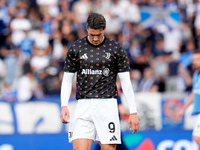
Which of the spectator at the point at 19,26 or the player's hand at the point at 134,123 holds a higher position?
→ the spectator at the point at 19,26

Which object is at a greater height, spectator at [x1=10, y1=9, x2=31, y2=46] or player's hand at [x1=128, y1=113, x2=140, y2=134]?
spectator at [x1=10, y1=9, x2=31, y2=46]

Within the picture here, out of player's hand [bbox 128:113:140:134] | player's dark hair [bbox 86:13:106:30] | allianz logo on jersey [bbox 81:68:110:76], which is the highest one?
player's dark hair [bbox 86:13:106:30]

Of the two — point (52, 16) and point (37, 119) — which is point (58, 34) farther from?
point (37, 119)

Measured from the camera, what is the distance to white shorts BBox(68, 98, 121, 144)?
5477mm

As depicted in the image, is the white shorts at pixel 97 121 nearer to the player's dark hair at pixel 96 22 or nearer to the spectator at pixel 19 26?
the player's dark hair at pixel 96 22

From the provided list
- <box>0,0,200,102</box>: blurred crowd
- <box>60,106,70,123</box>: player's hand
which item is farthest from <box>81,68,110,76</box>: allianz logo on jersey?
<box>0,0,200,102</box>: blurred crowd

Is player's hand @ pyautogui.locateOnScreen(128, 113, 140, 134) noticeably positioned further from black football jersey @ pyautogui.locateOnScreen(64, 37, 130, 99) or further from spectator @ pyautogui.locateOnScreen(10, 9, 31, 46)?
spectator @ pyautogui.locateOnScreen(10, 9, 31, 46)

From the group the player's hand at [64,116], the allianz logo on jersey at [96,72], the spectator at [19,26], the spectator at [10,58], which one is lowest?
the player's hand at [64,116]

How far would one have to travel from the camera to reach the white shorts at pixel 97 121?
5477 millimetres

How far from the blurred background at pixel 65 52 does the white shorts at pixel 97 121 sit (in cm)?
298

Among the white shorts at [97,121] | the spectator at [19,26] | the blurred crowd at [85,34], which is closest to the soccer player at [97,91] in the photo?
the white shorts at [97,121]

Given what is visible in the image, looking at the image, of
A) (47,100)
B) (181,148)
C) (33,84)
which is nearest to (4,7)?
(33,84)

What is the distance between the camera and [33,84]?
11.8 metres

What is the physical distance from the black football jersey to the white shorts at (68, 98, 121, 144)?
Answer: 95 mm
